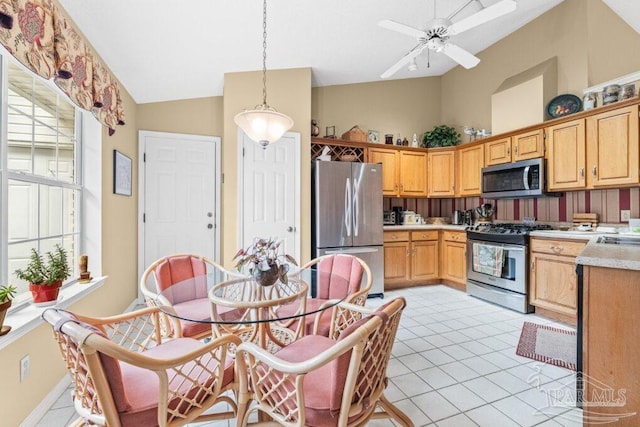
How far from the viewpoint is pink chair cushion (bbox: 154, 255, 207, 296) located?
214cm

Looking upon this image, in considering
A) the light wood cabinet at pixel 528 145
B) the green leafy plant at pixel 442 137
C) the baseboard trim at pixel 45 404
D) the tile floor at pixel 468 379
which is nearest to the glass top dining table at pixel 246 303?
the tile floor at pixel 468 379

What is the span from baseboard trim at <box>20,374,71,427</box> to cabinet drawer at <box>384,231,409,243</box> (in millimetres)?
3599

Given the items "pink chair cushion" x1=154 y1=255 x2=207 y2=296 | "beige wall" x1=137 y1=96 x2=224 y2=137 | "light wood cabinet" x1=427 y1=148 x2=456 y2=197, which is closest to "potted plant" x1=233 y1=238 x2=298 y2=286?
"pink chair cushion" x1=154 y1=255 x2=207 y2=296

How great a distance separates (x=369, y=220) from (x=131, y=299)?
9.90 ft

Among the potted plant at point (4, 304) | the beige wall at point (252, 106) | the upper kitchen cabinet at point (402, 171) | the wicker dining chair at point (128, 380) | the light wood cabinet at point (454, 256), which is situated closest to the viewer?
the wicker dining chair at point (128, 380)

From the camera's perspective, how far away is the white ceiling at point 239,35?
2.30 metres

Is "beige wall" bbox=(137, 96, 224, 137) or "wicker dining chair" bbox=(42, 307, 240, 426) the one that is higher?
"beige wall" bbox=(137, 96, 224, 137)

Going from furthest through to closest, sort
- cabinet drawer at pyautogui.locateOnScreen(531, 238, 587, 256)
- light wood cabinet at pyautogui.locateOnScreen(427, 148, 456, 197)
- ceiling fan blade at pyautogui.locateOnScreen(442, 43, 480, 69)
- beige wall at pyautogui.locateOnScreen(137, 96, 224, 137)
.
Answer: light wood cabinet at pyautogui.locateOnScreen(427, 148, 456, 197), beige wall at pyautogui.locateOnScreen(137, 96, 224, 137), cabinet drawer at pyautogui.locateOnScreen(531, 238, 587, 256), ceiling fan blade at pyautogui.locateOnScreen(442, 43, 480, 69)

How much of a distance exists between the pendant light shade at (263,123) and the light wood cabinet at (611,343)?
1972mm

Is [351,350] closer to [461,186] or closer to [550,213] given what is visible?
[550,213]

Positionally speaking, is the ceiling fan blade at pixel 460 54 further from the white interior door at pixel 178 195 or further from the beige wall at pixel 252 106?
the white interior door at pixel 178 195

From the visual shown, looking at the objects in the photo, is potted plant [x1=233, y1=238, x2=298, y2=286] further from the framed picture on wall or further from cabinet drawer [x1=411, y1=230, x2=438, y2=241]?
cabinet drawer [x1=411, y1=230, x2=438, y2=241]

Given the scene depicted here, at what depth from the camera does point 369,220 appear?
409 centimetres

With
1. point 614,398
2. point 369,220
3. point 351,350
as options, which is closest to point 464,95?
point 369,220
